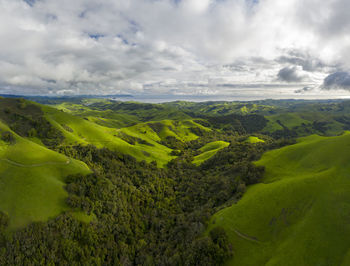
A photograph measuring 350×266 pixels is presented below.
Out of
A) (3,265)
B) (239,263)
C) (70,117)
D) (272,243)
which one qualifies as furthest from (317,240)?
(70,117)

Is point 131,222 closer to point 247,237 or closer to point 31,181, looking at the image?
point 31,181

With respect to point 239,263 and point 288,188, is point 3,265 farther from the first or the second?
point 288,188

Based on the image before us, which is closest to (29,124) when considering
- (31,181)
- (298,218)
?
(31,181)

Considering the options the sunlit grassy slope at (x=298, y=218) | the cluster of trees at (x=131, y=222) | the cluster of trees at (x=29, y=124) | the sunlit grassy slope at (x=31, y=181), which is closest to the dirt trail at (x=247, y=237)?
the sunlit grassy slope at (x=298, y=218)

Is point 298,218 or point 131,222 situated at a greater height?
point 298,218

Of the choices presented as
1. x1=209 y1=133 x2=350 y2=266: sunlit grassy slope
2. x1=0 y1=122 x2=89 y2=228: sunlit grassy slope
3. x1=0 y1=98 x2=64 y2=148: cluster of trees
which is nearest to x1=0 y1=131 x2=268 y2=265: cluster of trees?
x1=0 y1=122 x2=89 y2=228: sunlit grassy slope
